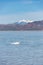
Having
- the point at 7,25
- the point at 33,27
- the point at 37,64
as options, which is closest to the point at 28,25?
the point at 33,27

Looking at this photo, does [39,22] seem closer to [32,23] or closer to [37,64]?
[32,23]

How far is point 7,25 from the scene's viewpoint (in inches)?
127

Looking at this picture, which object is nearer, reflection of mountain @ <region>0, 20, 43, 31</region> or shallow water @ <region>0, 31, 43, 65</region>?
reflection of mountain @ <region>0, 20, 43, 31</region>

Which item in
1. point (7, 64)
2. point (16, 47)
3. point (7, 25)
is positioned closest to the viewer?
point (7, 25)

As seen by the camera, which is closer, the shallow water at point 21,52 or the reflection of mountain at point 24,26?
the reflection of mountain at point 24,26

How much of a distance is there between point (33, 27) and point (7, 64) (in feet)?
3.60

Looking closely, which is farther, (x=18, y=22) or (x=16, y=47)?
(x=16, y=47)

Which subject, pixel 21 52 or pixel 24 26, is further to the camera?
pixel 21 52

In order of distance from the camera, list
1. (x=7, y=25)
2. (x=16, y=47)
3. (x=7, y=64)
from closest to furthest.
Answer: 1. (x=7, y=25)
2. (x=7, y=64)
3. (x=16, y=47)

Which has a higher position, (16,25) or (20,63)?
(16,25)

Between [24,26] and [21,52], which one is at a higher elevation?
[24,26]

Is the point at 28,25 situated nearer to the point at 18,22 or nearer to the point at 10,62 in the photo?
the point at 18,22

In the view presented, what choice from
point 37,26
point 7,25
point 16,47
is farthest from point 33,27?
point 16,47

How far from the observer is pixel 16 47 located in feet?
22.1
